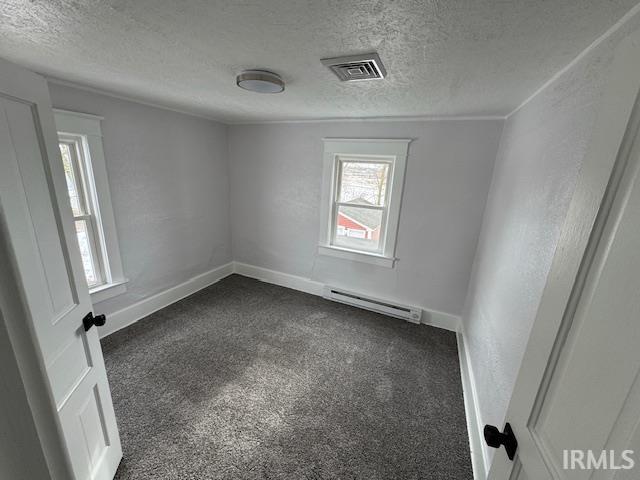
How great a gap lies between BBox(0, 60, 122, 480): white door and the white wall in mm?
2429

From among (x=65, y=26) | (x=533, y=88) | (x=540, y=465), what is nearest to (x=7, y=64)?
(x=65, y=26)

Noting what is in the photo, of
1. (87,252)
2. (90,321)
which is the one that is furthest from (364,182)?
(87,252)

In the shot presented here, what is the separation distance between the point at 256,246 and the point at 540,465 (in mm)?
3592

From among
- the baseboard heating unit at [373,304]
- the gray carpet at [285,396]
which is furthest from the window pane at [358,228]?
the gray carpet at [285,396]

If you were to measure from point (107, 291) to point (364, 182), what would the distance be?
9.42ft


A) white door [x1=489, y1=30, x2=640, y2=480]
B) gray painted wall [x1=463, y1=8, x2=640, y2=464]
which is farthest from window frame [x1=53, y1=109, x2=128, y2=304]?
gray painted wall [x1=463, y1=8, x2=640, y2=464]

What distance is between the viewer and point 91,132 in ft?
7.11

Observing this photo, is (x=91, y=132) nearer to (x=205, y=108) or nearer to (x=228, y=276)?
(x=205, y=108)

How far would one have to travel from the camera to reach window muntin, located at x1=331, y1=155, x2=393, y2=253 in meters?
2.98

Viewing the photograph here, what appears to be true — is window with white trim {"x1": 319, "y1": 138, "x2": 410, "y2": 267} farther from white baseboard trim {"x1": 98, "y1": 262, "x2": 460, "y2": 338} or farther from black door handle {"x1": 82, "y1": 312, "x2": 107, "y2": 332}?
black door handle {"x1": 82, "y1": 312, "x2": 107, "y2": 332}

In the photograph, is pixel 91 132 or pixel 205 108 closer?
pixel 91 132

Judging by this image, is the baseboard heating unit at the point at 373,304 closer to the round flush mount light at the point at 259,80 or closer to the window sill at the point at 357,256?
the window sill at the point at 357,256

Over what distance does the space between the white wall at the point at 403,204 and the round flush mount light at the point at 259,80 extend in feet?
4.79

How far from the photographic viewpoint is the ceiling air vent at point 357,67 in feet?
4.05
